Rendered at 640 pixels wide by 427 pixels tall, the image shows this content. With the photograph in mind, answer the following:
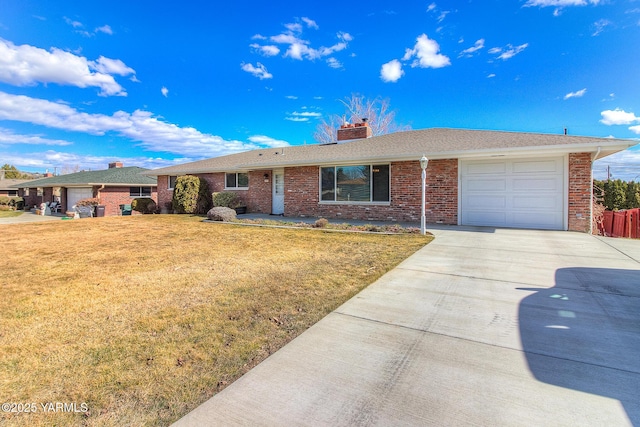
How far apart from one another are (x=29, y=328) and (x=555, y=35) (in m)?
17.8

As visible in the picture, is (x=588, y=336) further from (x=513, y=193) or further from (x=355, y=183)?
(x=355, y=183)

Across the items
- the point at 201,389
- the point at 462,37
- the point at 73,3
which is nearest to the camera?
the point at 201,389

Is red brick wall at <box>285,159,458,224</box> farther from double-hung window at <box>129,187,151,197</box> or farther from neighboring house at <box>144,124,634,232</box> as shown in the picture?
double-hung window at <box>129,187,151,197</box>

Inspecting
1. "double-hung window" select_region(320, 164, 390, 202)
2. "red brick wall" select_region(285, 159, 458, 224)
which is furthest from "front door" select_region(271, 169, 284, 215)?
"double-hung window" select_region(320, 164, 390, 202)

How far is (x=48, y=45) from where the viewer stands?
48.9ft

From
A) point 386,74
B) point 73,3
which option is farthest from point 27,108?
point 386,74

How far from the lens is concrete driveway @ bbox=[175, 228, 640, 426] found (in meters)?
1.78

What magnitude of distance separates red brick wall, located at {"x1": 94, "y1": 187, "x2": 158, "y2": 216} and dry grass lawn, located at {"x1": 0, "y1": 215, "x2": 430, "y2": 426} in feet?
57.7

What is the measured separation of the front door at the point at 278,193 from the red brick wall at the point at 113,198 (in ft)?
44.4

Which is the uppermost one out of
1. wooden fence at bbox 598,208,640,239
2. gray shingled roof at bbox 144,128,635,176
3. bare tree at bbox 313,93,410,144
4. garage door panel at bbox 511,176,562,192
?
bare tree at bbox 313,93,410,144

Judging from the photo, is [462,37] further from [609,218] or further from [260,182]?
[260,182]

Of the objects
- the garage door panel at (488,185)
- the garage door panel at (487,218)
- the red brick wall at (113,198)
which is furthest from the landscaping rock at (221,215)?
the red brick wall at (113,198)

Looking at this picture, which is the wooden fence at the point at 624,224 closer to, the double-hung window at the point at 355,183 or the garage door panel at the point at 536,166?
the garage door panel at the point at 536,166

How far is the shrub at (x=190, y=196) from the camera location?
16500 millimetres
